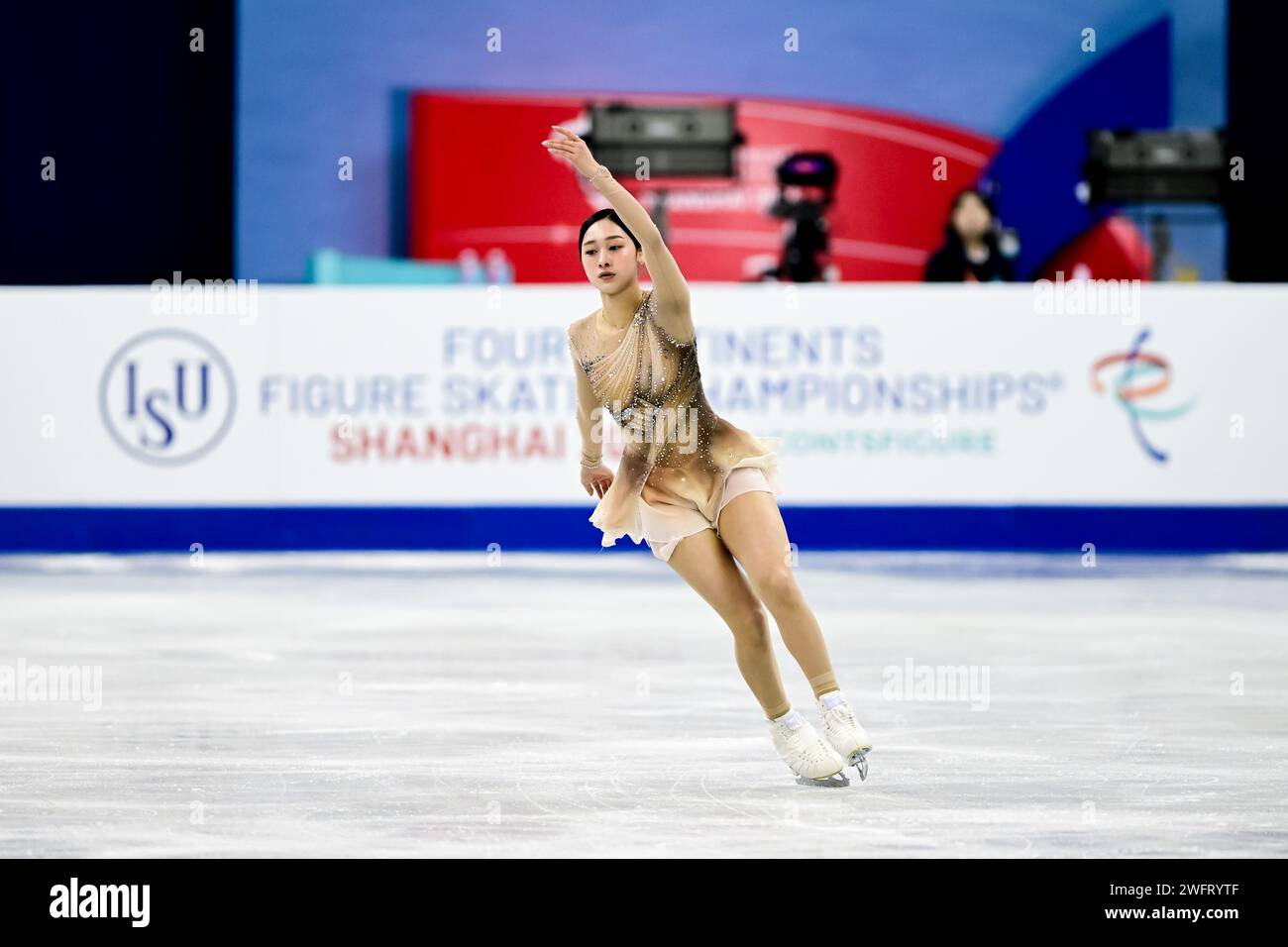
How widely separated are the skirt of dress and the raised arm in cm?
32

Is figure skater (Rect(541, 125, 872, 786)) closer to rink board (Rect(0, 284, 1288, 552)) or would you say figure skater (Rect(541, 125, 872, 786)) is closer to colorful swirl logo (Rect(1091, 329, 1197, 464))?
rink board (Rect(0, 284, 1288, 552))

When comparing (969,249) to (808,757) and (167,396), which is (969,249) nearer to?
(167,396)

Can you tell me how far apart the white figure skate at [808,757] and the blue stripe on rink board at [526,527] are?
503 centimetres

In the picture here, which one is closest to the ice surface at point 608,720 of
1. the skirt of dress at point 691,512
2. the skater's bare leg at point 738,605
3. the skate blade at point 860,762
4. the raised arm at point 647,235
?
the skate blade at point 860,762

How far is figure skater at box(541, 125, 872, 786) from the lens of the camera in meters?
3.78

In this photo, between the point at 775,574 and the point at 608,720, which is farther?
the point at 608,720

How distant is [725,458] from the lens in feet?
12.8

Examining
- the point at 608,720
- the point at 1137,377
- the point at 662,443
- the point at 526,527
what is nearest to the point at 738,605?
the point at 662,443

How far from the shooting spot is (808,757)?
3.79m

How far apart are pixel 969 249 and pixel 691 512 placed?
231 inches

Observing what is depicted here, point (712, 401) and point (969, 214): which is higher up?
point (969, 214)

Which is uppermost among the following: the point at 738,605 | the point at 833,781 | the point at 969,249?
the point at 969,249
